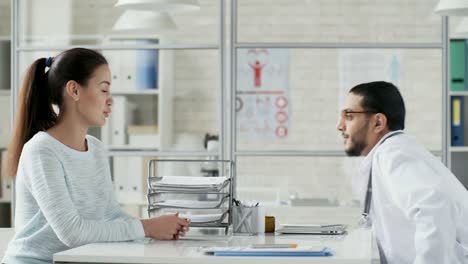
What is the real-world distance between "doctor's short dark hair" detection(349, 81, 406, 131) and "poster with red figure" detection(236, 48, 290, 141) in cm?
230

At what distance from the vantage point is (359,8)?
5.71 meters

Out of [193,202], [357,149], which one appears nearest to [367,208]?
[357,149]

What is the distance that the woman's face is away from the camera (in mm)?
2746

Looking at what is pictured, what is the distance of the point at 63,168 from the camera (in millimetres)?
2637

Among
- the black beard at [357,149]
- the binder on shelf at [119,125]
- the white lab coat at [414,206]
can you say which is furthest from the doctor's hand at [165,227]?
the binder on shelf at [119,125]

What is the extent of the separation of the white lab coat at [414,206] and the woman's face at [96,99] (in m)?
1.02

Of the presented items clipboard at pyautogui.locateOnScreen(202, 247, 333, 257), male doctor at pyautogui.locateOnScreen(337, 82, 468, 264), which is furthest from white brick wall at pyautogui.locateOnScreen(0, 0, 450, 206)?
clipboard at pyautogui.locateOnScreen(202, 247, 333, 257)

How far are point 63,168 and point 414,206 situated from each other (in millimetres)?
1163

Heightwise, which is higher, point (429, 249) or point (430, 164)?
point (430, 164)

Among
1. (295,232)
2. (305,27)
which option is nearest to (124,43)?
(305,27)

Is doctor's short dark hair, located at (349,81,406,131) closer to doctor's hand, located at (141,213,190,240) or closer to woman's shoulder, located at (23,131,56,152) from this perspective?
doctor's hand, located at (141,213,190,240)

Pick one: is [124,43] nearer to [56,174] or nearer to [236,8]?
[236,8]

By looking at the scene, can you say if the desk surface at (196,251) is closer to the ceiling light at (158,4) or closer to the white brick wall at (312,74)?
the ceiling light at (158,4)

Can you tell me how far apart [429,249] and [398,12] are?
10.4 feet
